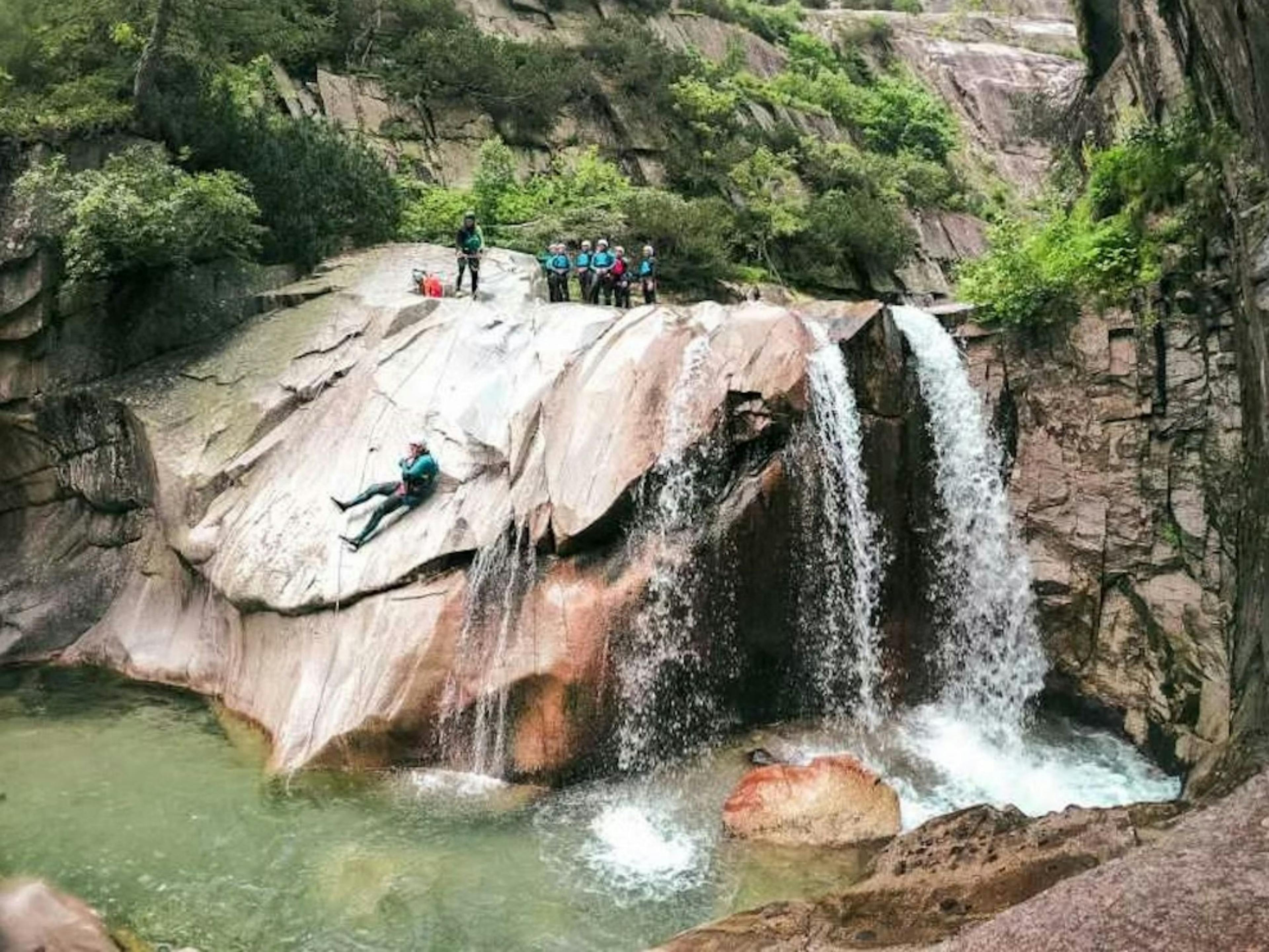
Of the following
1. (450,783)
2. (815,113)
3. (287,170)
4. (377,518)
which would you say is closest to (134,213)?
(287,170)

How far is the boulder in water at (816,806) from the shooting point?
10023 millimetres

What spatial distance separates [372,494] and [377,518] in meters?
0.39

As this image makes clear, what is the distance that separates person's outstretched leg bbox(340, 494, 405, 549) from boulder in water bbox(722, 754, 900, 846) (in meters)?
5.67

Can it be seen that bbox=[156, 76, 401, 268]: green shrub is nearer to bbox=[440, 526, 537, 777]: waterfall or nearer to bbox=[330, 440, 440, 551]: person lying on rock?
bbox=[330, 440, 440, 551]: person lying on rock

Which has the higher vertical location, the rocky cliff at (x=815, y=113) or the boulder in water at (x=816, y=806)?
the rocky cliff at (x=815, y=113)

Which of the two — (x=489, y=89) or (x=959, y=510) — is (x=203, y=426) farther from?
(x=489, y=89)

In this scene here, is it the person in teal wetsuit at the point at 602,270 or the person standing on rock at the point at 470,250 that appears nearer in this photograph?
the person standing on rock at the point at 470,250

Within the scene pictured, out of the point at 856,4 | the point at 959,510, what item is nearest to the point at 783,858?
the point at 959,510

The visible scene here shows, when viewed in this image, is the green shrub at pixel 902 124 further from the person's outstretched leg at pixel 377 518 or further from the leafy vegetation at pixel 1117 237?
the person's outstretched leg at pixel 377 518

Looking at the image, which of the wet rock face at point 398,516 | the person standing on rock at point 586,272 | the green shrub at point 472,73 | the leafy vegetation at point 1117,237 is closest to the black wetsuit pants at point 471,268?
the wet rock face at point 398,516

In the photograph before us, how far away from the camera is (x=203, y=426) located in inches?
611

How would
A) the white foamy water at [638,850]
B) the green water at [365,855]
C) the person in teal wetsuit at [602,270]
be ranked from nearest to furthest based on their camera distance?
the green water at [365,855]
the white foamy water at [638,850]
the person in teal wetsuit at [602,270]

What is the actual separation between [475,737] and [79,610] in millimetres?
8517

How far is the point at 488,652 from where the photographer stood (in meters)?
11.9
